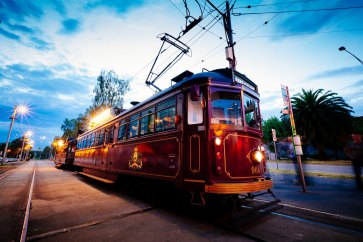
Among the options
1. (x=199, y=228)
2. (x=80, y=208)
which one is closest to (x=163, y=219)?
(x=199, y=228)

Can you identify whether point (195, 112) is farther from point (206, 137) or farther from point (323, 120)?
point (323, 120)

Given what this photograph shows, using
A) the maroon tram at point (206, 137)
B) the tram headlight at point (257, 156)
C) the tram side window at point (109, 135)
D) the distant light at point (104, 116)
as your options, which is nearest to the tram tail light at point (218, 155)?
the maroon tram at point (206, 137)

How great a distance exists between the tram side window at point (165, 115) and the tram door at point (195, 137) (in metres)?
0.59

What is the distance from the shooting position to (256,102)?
539 centimetres

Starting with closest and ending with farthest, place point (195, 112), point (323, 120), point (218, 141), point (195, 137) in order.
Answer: point (218, 141) < point (195, 137) < point (195, 112) < point (323, 120)

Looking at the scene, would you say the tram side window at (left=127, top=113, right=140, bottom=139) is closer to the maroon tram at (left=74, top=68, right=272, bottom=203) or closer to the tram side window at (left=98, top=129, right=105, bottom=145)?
the maroon tram at (left=74, top=68, right=272, bottom=203)

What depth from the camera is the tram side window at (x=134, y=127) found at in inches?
259

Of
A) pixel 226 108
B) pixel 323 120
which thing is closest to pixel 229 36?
pixel 226 108

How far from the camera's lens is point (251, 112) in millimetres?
5051

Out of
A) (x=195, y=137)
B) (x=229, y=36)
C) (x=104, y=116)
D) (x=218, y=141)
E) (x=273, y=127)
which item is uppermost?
(x=273, y=127)

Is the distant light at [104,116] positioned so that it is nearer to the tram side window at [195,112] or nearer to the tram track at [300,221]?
the tram side window at [195,112]

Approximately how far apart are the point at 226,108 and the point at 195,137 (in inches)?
41.5

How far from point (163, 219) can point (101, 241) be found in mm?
1475

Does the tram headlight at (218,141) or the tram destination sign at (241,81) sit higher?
the tram destination sign at (241,81)
